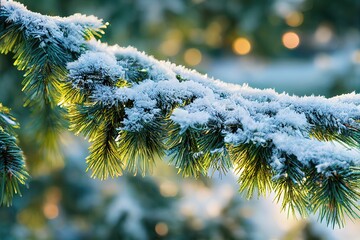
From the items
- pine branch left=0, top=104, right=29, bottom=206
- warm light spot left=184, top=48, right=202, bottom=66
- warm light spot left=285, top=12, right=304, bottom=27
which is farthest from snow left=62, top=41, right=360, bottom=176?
warm light spot left=285, top=12, right=304, bottom=27

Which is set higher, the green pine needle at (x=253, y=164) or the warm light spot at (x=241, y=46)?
the warm light spot at (x=241, y=46)

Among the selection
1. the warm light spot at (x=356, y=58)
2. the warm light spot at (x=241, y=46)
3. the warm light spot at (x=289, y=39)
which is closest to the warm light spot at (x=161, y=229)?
the warm light spot at (x=356, y=58)

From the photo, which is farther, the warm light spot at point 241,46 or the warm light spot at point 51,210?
the warm light spot at point 241,46

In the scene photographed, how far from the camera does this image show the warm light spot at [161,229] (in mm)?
2490

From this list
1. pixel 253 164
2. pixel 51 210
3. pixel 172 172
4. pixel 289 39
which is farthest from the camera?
pixel 289 39

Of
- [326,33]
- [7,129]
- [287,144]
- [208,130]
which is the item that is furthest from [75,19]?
[326,33]

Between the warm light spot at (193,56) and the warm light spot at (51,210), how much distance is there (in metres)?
1.87

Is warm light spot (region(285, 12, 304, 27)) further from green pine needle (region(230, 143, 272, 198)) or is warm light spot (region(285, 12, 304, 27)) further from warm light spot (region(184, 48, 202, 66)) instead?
green pine needle (region(230, 143, 272, 198))

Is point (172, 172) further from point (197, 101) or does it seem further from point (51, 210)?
point (197, 101)

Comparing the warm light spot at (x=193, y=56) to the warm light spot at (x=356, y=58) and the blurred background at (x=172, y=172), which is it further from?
the warm light spot at (x=356, y=58)

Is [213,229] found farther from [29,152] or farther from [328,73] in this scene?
[328,73]

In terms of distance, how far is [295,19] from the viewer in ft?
16.3

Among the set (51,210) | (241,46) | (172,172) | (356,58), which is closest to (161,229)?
(172,172)

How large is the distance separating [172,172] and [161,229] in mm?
875
